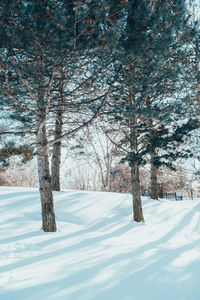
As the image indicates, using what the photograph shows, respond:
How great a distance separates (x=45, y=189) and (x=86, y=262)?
8.54 feet

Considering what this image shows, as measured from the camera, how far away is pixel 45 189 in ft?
17.5

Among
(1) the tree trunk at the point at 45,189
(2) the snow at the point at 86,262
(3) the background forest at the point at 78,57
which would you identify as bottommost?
(2) the snow at the point at 86,262

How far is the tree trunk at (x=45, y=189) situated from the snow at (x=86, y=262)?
0.27m

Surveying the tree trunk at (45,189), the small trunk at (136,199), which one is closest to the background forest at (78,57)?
the tree trunk at (45,189)

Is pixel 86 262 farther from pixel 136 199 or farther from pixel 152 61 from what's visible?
pixel 152 61

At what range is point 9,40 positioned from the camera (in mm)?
4180

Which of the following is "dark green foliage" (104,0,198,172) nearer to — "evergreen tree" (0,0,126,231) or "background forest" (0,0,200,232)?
"background forest" (0,0,200,232)

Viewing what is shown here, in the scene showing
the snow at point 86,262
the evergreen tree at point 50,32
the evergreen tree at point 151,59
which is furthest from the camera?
the evergreen tree at point 151,59

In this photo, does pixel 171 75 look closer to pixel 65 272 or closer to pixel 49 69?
pixel 49 69

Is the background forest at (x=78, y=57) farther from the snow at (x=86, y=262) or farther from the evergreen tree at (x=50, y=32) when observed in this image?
the snow at (x=86, y=262)

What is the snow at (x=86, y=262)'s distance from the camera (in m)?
2.31

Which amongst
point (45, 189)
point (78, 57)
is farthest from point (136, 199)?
point (78, 57)

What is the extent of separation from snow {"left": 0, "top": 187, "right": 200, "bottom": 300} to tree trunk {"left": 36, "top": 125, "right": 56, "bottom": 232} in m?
0.27

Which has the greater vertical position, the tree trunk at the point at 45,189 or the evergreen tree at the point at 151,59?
the evergreen tree at the point at 151,59
